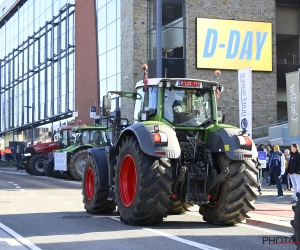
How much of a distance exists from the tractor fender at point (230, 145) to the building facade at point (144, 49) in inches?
784

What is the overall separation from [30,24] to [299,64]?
32650mm

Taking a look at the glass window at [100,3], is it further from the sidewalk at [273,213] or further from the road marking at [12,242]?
the road marking at [12,242]

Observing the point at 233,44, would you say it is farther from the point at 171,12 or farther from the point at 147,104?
the point at 147,104

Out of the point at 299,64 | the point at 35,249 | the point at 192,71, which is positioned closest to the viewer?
the point at 35,249

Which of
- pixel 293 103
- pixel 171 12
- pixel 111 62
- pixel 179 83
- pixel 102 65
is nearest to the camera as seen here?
pixel 179 83

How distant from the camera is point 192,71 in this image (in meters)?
36.4

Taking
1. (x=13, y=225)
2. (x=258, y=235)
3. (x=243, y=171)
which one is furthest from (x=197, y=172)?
(x=13, y=225)

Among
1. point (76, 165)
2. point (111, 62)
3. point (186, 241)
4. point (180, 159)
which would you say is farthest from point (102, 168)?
point (111, 62)

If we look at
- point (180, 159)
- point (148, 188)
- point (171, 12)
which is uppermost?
point (171, 12)

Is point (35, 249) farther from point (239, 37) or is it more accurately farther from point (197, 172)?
point (239, 37)

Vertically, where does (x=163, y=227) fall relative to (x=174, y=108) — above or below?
below

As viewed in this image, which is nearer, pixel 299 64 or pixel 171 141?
pixel 171 141

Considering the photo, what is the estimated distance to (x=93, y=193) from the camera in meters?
14.2

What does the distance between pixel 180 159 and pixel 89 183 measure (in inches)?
146
